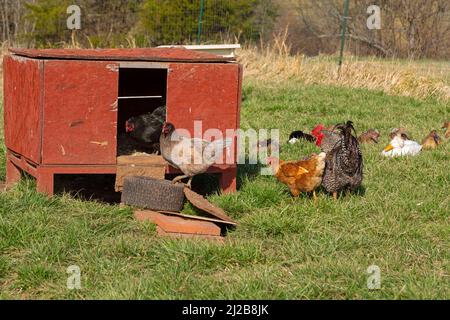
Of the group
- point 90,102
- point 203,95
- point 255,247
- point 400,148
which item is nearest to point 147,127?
point 203,95

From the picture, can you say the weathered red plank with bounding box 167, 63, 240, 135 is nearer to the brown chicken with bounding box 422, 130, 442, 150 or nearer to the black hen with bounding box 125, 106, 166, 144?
the black hen with bounding box 125, 106, 166, 144

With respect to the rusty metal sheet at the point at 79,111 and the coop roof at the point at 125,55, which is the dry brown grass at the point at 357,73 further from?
the rusty metal sheet at the point at 79,111

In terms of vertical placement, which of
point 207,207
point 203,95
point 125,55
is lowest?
point 207,207

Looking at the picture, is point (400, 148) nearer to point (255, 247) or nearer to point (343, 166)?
point (343, 166)

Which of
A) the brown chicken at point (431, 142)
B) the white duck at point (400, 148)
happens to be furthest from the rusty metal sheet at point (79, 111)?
the brown chicken at point (431, 142)

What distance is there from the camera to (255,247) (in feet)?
16.6

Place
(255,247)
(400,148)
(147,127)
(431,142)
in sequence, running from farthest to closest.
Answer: (431,142), (400,148), (147,127), (255,247)

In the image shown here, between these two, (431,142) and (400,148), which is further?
(431,142)

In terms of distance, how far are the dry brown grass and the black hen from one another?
776cm

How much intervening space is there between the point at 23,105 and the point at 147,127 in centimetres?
137

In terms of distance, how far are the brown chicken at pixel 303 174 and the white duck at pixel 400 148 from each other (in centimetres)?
232

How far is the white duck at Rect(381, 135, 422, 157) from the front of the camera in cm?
841

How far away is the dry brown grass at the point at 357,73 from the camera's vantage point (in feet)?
46.4

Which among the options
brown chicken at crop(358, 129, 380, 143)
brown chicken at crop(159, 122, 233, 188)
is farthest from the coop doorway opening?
brown chicken at crop(358, 129, 380, 143)
